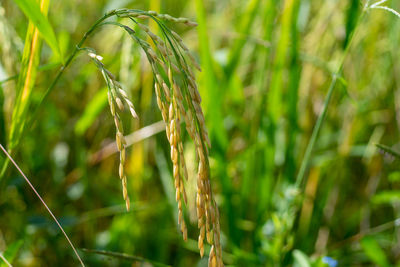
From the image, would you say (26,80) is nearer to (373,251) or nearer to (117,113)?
(117,113)

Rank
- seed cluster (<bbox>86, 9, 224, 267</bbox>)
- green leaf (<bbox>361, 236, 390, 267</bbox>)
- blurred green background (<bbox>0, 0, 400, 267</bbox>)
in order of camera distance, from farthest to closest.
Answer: blurred green background (<bbox>0, 0, 400, 267</bbox>), green leaf (<bbox>361, 236, 390, 267</bbox>), seed cluster (<bbox>86, 9, 224, 267</bbox>)

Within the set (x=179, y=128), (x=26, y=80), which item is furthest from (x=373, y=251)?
(x=26, y=80)

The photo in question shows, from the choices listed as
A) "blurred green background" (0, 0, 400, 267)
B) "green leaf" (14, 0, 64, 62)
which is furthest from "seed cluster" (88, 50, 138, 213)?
"blurred green background" (0, 0, 400, 267)

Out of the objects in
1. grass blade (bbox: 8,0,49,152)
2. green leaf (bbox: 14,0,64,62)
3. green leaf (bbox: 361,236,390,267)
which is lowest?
green leaf (bbox: 361,236,390,267)

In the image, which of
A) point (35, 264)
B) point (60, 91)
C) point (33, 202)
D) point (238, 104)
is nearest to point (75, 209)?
point (33, 202)

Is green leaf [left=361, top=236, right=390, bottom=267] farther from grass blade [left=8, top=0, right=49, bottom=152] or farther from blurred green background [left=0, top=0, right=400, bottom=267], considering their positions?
grass blade [left=8, top=0, right=49, bottom=152]

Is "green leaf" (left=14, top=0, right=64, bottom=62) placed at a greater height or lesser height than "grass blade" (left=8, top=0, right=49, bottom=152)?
greater

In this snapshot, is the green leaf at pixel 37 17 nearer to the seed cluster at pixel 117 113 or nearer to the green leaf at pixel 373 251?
the seed cluster at pixel 117 113

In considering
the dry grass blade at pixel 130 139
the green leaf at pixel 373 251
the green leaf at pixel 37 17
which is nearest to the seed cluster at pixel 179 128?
the green leaf at pixel 37 17
